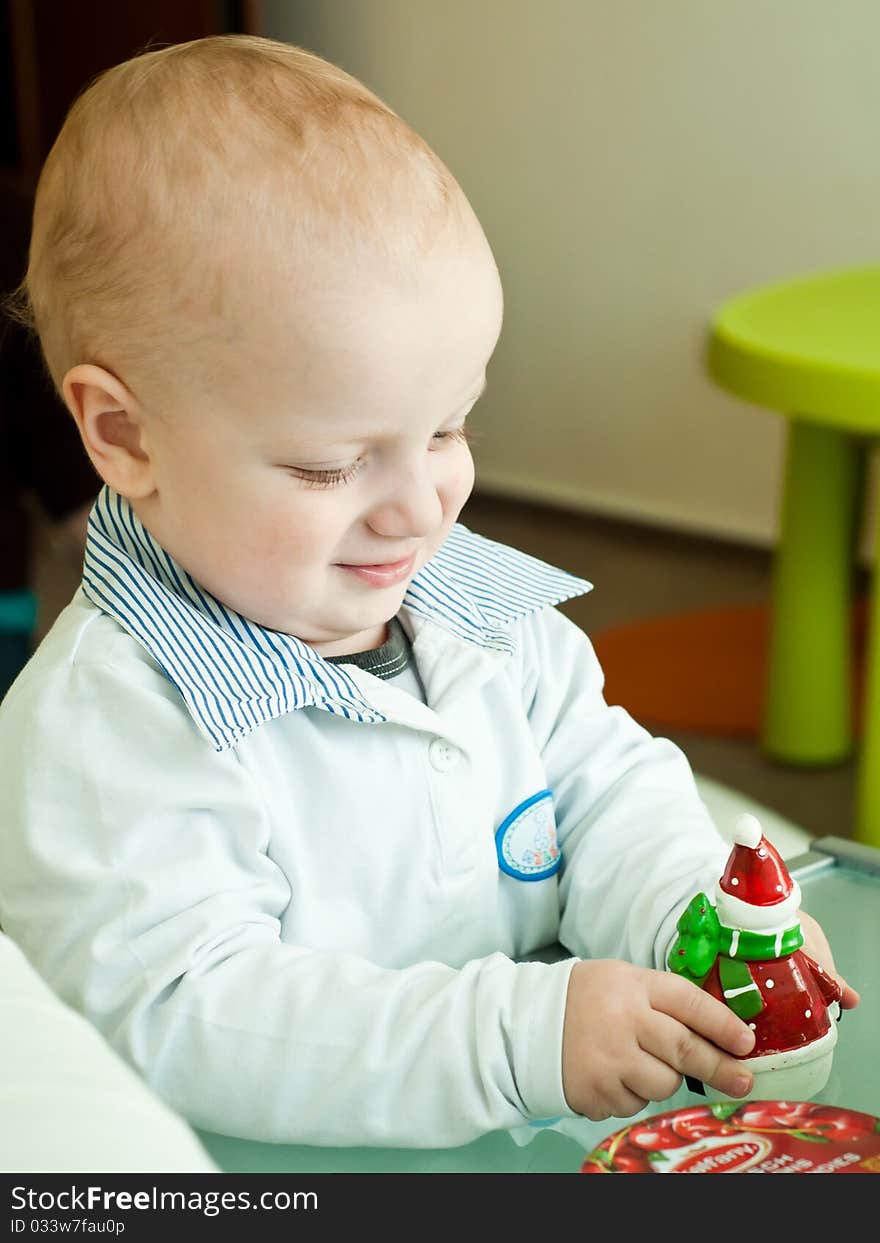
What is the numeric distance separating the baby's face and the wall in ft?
6.22

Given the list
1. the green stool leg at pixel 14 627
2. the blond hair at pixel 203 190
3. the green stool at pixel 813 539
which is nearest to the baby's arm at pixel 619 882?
the blond hair at pixel 203 190

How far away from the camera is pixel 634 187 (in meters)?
2.61

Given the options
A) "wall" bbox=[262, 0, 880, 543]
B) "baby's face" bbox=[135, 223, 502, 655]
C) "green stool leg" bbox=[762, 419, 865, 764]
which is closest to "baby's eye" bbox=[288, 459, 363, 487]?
"baby's face" bbox=[135, 223, 502, 655]

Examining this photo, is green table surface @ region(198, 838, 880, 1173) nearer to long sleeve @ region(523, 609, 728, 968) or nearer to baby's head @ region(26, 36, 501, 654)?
long sleeve @ region(523, 609, 728, 968)

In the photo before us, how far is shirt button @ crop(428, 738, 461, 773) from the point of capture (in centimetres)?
66

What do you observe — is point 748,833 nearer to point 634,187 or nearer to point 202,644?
point 202,644

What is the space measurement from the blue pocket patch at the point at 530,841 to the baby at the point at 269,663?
35 millimetres

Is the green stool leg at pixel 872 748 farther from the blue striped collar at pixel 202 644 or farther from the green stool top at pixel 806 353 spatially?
the blue striped collar at pixel 202 644

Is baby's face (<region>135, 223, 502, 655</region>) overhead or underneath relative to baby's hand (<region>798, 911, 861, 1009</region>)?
overhead

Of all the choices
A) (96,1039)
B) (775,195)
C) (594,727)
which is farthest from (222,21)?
(96,1039)

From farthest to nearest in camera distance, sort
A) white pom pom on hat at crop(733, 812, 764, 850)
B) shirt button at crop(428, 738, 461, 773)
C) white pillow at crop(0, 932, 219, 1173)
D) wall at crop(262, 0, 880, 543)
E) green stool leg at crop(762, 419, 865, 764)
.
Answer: wall at crop(262, 0, 880, 543)
green stool leg at crop(762, 419, 865, 764)
shirt button at crop(428, 738, 461, 773)
white pom pom on hat at crop(733, 812, 764, 850)
white pillow at crop(0, 932, 219, 1173)

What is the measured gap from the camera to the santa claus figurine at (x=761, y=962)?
0.57m
